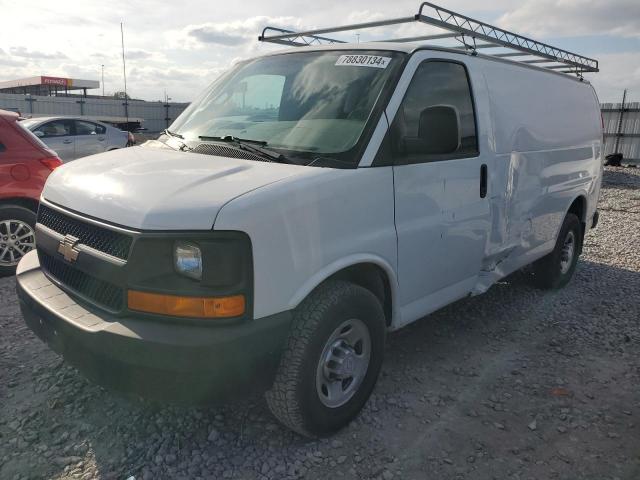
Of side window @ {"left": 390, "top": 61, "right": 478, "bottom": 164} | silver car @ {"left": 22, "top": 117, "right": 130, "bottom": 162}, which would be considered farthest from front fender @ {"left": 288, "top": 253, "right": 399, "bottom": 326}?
silver car @ {"left": 22, "top": 117, "right": 130, "bottom": 162}

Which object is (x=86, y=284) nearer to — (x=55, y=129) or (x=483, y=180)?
(x=483, y=180)

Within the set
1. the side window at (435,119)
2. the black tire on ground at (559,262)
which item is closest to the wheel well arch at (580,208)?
the black tire on ground at (559,262)

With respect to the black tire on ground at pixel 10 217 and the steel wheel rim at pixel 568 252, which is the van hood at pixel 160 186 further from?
the steel wheel rim at pixel 568 252

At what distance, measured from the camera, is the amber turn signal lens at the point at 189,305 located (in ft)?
7.70

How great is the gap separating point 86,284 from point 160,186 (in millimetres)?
628

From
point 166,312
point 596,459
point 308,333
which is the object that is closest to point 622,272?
point 596,459

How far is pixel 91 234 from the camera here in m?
2.63

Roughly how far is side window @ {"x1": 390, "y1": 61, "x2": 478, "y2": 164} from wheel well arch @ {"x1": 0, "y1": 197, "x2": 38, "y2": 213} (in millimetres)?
4226

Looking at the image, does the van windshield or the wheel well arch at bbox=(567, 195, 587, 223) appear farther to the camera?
the wheel well arch at bbox=(567, 195, 587, 223)

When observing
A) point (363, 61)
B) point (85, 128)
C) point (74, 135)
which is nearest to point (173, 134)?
point (363, 61)

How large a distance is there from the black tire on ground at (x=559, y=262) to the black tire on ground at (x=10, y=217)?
526 cm

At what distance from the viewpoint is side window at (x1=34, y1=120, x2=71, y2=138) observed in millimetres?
12094

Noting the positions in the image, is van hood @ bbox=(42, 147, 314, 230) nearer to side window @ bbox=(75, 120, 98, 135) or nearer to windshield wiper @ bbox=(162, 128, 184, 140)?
windshield wiper @ bbox=(162, 128, 184, 140)

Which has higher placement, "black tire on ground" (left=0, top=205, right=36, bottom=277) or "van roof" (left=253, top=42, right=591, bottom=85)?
"van roof" (left=253, top=42, right=591, bottom=85)
